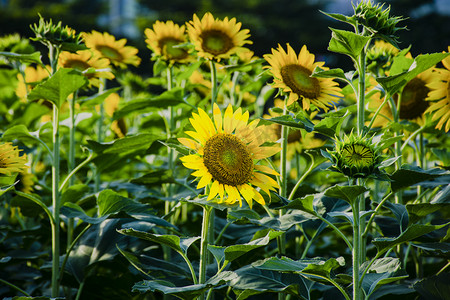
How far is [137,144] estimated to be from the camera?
1692 mm

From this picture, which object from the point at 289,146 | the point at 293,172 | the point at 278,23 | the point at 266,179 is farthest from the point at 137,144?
the point at 278,23

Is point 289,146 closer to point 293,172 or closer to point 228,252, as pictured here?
point 293,172

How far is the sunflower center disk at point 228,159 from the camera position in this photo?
1.15 meters

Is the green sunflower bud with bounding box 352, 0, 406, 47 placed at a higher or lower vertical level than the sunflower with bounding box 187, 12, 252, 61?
lower

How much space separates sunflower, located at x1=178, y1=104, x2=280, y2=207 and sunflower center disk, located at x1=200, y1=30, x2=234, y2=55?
0.59 meters

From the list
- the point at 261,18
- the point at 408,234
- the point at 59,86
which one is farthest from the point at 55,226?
the point at 261,18

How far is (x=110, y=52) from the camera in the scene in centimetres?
221

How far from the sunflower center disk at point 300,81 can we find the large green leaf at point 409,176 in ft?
1.32

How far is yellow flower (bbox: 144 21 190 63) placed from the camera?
Answer: 79.7 inches

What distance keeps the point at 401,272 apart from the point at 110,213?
86 cm

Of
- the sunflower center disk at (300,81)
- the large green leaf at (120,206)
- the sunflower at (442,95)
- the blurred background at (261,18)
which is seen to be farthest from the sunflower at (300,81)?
the blurred background at (261,18)

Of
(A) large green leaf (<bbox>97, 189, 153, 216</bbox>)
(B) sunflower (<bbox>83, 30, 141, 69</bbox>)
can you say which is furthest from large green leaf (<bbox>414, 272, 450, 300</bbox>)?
(B) sunflower (<bbox>83, 30, 141, 69</bbox>)

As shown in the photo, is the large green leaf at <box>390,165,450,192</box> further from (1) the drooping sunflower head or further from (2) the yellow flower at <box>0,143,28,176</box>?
(2) the yellow flower at <box>0,143,28,176</box>

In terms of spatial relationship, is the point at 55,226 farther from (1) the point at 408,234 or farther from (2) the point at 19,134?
(1) the point at 408,234
